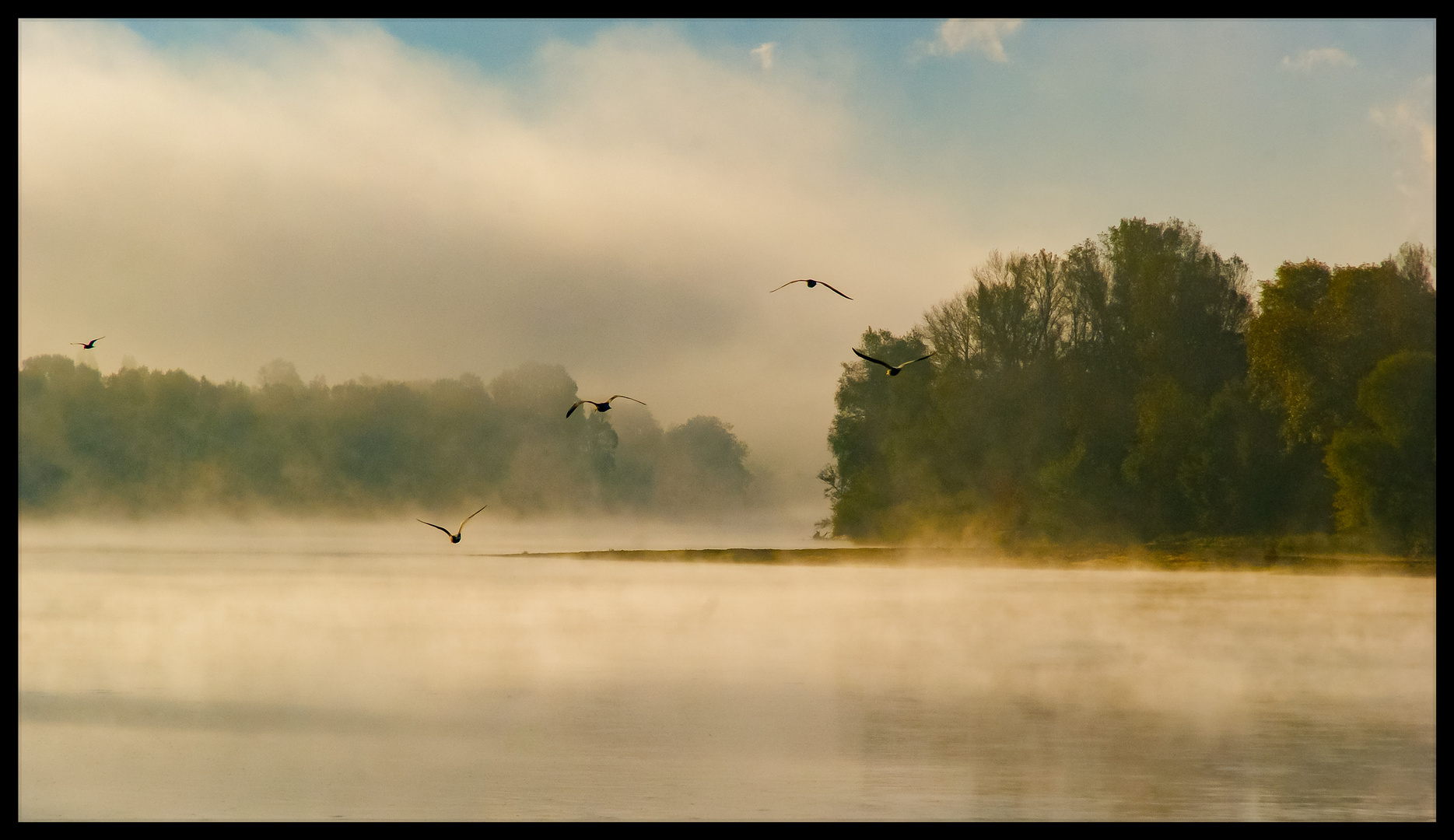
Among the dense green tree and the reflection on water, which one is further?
the dense green tree

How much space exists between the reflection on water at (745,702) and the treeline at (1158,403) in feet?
10.1

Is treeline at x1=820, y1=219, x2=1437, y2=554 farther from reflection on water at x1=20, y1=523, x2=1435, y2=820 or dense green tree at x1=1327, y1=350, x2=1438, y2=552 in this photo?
reflection on water at x1=20, y1=523, x2=1435, y2=820

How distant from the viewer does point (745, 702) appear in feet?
55.6

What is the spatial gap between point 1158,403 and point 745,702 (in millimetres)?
25084

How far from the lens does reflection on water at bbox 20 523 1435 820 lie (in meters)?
12.3

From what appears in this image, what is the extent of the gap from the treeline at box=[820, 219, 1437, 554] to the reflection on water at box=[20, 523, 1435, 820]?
3.07 metres

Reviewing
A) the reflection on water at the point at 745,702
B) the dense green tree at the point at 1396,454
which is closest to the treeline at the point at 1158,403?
the dense green tree at the point at 1396,454

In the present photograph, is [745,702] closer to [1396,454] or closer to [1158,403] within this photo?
[1396,454]

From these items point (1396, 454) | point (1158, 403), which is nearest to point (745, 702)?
point (1396, 454)

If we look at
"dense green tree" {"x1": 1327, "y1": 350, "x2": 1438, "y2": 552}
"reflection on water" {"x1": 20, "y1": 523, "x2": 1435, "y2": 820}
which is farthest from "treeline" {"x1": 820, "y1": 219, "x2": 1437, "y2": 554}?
"reflection on water" {"x1": 20, "y1": 523, "x2": 1435, "y2": 820}

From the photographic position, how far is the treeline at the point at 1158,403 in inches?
1305

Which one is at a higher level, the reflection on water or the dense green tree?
the dense green tree

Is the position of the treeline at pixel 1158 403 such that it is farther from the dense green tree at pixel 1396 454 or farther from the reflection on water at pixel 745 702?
the reflection on water at pixel 745 702

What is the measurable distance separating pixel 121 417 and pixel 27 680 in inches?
1340
